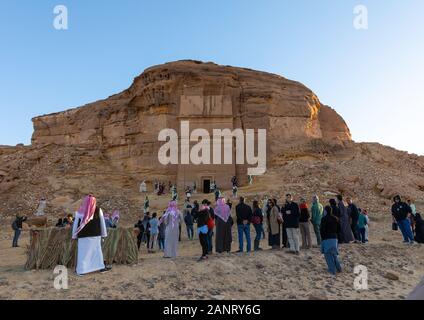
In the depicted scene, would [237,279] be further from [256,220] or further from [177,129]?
[177,129]

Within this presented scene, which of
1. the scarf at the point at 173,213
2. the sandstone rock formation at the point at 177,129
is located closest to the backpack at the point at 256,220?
the scarf at the point at 173,213

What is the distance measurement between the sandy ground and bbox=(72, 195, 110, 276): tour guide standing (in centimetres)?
30

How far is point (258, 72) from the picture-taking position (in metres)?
39.5

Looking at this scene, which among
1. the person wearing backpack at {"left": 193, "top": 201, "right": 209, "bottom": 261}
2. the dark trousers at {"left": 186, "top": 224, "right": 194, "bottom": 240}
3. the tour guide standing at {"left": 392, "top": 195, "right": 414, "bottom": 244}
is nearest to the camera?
the person wearing backpack at {"left": 193, "top": 201, "right": 209, "bottom": 261}

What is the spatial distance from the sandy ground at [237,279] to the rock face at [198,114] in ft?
78.9

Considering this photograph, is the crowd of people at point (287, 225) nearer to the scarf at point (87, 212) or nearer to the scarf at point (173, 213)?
the scarf at point (173, 213)

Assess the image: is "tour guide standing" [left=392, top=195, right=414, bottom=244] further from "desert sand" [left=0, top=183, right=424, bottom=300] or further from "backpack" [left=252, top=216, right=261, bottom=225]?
"backpack" [left=252, top=216, right=261, bottom=225]

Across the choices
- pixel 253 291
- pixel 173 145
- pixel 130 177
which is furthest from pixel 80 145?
pixel 253 291

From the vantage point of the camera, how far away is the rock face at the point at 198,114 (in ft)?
113

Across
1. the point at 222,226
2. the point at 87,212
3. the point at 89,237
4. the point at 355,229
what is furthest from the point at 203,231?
the point at 355,229

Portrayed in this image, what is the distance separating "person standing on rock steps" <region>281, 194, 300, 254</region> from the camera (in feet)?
30.2

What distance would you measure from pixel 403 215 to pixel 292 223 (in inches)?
156

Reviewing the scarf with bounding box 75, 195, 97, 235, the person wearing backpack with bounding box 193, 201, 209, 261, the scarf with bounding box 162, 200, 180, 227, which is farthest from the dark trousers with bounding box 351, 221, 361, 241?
the scarf with bounding box 75, 195, 97, 235

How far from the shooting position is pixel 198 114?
3469 centimetres
